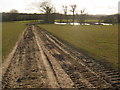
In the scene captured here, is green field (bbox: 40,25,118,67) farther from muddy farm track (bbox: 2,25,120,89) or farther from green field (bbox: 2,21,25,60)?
green field (bbox: 2,21,25,60)

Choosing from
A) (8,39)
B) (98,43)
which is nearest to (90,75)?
(98,43)

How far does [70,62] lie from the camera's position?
9703 mm

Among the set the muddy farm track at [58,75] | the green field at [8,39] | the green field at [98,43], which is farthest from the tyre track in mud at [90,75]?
the green field at [8,39]

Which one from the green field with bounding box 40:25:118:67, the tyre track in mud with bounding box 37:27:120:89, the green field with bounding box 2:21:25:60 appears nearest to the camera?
the tyre track in mud with bounding box 37:27:120:89

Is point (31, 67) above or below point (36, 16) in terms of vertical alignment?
below

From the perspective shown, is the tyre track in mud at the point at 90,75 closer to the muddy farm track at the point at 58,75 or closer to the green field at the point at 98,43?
the muddy farm track at the point at 58,75

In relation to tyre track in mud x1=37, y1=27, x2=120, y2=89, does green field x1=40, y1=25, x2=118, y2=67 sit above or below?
above

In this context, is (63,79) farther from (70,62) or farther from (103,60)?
(103,60)

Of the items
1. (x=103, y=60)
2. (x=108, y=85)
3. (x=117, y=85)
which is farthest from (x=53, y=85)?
(x=103, y=60)

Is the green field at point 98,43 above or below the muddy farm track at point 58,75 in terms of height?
above

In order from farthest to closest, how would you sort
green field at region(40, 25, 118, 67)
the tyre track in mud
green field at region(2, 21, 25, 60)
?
1. green field at region(2, 21, 25, 60)
2. green field at region(40, 25, 118, 67)
3. the tyre track in mud

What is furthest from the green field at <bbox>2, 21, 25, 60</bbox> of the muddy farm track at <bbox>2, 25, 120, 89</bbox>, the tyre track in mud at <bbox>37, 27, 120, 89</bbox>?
the tyre track in mud at <bbox>37, 27, 120, 89</bbox>

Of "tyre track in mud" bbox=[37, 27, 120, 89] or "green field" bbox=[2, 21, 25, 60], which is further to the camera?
"green field" bbox=[2, 21, 25, 60]

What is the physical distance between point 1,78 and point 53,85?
9.83 ft
